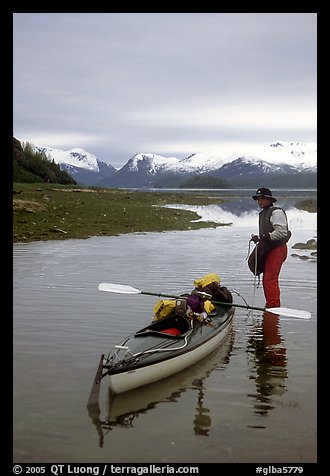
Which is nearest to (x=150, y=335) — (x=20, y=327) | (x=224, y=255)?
(x=20, y=327)

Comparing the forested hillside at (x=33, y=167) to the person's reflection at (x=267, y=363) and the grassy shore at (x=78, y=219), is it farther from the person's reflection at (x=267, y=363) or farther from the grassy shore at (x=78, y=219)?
the person's reflection at (x=267, y=363)

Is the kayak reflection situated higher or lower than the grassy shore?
lower

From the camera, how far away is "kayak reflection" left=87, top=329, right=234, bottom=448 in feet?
23.8

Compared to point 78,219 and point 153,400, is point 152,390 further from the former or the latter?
point 78,219

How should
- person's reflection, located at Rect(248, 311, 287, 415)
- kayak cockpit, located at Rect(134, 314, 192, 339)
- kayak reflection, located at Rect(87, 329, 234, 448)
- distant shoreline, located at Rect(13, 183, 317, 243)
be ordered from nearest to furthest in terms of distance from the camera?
kayak reflection, located at Rect(87, 329, 234, 448), person's reflection, located at Rect(248, 311, 287, 415), kayak cockpit, located at Rect(134, 314, 192, 339), distant shoreline, located at Rect(13, 183, 317, 243)

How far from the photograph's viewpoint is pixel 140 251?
25.6 meters

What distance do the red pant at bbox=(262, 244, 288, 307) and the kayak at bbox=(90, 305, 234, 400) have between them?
6.29 feet

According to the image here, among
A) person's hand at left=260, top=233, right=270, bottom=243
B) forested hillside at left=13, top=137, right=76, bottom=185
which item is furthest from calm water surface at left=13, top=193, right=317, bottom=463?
forested hillside at left=13, top=137, right=76, bottom=185

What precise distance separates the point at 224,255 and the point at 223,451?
18.9 meters

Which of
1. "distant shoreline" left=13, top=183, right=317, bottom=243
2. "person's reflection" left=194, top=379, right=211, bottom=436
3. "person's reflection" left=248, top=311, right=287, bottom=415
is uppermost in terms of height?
"distant shoreline" left=13, top=183, right=317, bottom=243

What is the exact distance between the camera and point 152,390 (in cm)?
833

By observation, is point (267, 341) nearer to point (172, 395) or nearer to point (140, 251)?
point (172, 395)

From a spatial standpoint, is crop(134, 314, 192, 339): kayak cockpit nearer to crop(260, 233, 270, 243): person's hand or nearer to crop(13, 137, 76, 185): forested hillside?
crop(260, 233, 270, 243): person's hand
